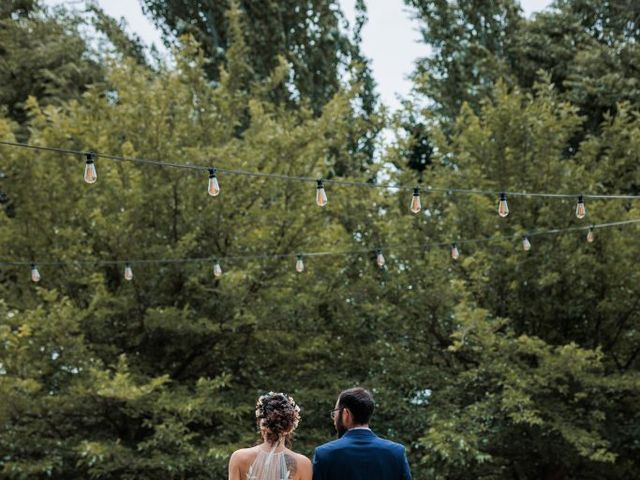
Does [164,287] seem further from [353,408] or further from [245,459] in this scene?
[353,408]

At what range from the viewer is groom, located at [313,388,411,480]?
386 centimetres

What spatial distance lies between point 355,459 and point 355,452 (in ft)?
0.08

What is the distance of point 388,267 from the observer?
13180 millimetres

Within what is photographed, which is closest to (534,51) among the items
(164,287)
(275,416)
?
(164,287)

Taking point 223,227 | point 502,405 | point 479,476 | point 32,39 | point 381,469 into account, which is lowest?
point 479,476

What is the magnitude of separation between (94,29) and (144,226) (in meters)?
9.03

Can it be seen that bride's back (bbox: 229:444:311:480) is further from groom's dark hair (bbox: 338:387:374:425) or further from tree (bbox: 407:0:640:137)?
tree (bbox: 407:0:640:137)

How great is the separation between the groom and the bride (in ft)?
0.85

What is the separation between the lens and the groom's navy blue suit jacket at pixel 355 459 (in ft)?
12.7

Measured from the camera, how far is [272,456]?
4.16 m

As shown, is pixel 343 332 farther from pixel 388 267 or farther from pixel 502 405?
pixel 502 405

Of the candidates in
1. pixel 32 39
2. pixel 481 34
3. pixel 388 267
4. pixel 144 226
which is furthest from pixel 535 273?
pixel 32 39

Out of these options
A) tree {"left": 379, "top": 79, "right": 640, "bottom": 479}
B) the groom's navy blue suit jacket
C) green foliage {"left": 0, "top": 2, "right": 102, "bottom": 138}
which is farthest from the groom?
green foliage {"left": 0, "top": 2, "right": 102, "bottom": 138}

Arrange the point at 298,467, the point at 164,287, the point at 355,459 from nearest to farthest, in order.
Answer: the point at 355,459, the point at 298,467, the point at 164,287
